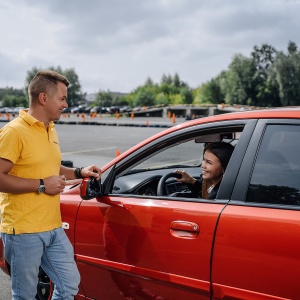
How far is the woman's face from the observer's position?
2.85m

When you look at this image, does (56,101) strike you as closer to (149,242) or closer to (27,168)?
(27,168)

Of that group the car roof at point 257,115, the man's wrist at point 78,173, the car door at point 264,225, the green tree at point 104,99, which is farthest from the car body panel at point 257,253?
the green tree at point 104,99

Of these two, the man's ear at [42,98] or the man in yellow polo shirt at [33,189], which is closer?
the man in yellow polo shirt at [33,189]

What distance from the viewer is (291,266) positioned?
202 cm

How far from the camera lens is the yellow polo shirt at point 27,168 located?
2.45m

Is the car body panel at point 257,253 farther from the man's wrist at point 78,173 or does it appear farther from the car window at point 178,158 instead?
the car window at point 178,158

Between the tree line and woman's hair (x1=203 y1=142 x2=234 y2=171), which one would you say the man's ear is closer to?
woman's hair (x1=203 y1=142 x2=234 y2=171)

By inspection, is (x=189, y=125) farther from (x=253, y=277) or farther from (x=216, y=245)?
(x=253, y=277)

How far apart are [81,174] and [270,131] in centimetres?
127

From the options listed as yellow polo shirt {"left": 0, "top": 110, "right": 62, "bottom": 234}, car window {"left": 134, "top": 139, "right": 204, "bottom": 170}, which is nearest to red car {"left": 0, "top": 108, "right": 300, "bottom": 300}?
yellow polo shirt {"left": 0, "top": 110, "right": 62, "bottom": 234}

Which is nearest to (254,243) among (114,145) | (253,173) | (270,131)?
(253,173)

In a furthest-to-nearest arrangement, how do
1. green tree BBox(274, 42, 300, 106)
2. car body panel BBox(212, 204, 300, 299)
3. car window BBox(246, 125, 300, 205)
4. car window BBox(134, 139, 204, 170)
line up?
green tree BBox(274, 42, 300, 106), car window BBox(134, 139, 204, 170), car window BBox(246, 125, 300, 205), car body panel BBox(212, 204, 300, 299)

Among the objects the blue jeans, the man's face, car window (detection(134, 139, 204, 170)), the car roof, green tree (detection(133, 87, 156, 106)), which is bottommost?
car window (detection(134, 139, 204, 170))

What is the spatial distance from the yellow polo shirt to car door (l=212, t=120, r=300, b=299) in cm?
102
